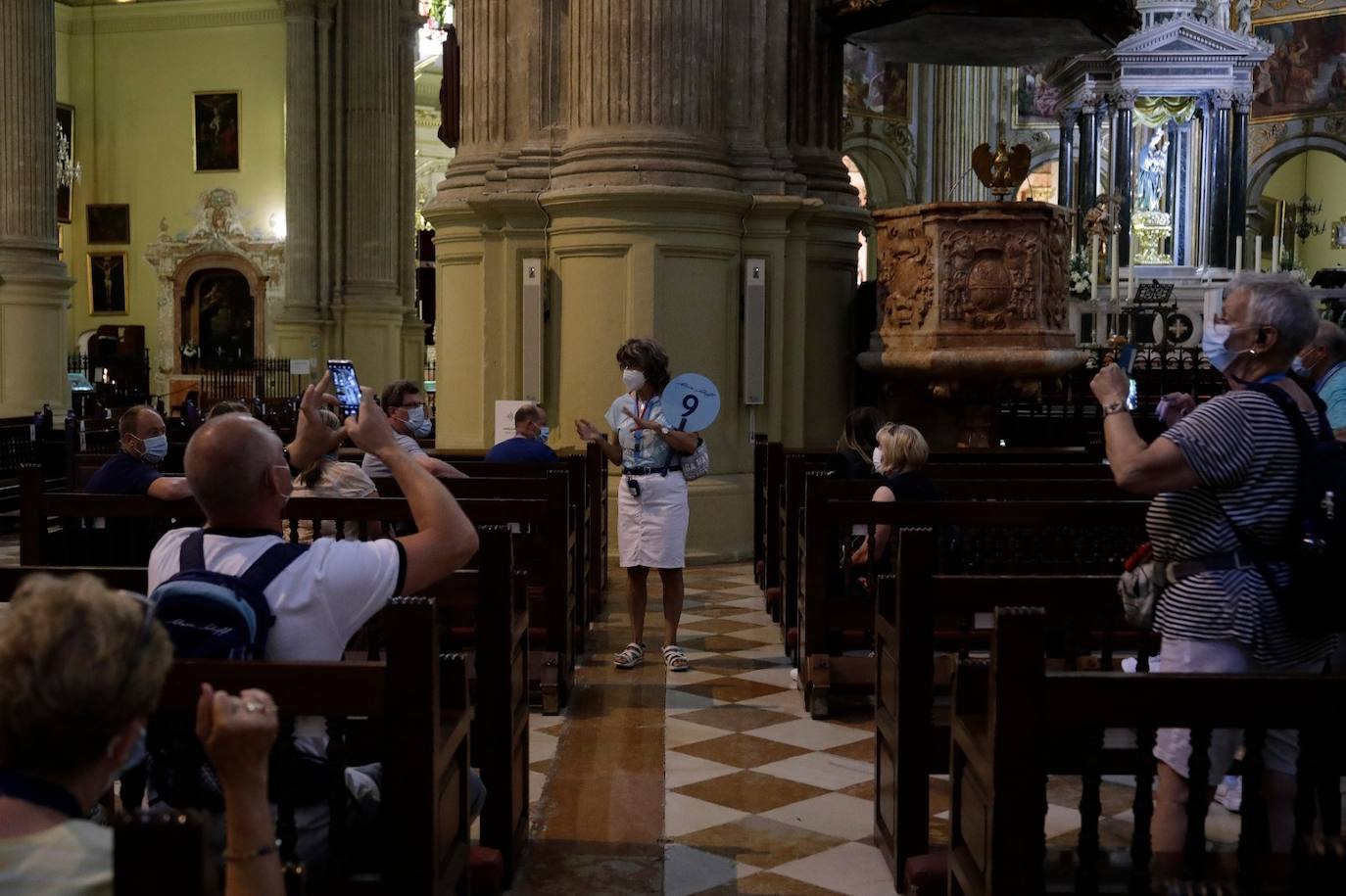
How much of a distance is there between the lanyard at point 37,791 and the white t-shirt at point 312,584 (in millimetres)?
1212

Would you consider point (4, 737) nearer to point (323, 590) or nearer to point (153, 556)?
point (323, 590)

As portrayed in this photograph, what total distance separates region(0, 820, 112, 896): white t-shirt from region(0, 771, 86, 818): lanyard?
0.16 feet

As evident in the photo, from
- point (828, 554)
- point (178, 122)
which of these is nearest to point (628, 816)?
point (828, 554)

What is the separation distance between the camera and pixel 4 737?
179 cm

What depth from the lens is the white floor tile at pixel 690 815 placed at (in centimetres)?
489

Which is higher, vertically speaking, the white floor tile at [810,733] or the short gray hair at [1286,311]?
the short gray hair at [1286,311]

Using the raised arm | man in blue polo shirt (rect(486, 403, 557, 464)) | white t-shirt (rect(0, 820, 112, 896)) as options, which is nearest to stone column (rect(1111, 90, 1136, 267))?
man in blue polo shirt (rect(486, 403, 557, 464))

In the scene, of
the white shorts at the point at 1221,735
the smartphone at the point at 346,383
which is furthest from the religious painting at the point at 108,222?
the white shorts at the point at 1221,735

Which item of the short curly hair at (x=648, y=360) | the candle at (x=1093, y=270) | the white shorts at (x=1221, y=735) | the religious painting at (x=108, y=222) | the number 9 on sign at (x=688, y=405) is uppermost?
the religious painting at (x=108, y=222)

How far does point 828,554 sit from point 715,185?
5236 millimetres

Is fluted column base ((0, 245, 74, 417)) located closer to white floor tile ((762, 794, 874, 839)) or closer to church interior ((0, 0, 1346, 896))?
church interior ((0, 0, 1346, 896))

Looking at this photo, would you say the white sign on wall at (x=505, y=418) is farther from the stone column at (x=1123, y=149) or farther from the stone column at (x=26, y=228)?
the stone column at (x=1123, y=149)

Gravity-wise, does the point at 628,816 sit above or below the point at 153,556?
below

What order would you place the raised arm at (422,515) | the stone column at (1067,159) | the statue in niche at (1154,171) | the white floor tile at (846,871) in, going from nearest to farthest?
the raised arm at (422,515) → the white floor tile at (846,871) → the statue in niche at (1154,171) → the stone column at (1067,159)
